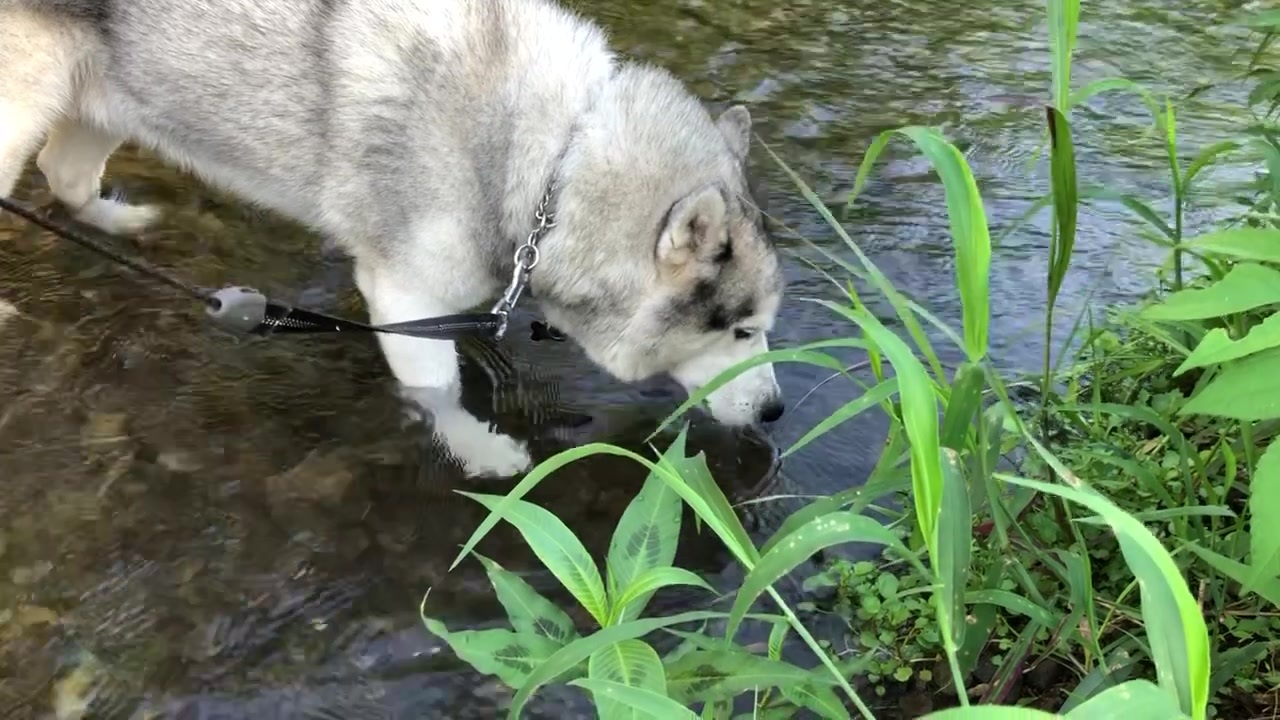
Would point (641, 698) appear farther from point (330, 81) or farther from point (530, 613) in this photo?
point (330, 81)

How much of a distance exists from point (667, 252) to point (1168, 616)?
75.6 inches

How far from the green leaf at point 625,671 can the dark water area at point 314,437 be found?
932 mm

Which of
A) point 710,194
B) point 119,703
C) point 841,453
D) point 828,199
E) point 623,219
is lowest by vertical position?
point 119,703

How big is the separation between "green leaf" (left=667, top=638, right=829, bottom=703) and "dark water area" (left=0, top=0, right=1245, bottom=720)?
2.48 feet

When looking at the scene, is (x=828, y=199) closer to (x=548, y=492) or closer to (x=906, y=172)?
(x=906, y=172)

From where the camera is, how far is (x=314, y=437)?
315cm

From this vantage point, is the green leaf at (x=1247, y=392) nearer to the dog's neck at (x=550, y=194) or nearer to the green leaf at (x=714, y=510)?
the green leaf at (x=714, y=510)

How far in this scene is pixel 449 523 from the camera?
2.89m

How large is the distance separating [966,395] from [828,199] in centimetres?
303

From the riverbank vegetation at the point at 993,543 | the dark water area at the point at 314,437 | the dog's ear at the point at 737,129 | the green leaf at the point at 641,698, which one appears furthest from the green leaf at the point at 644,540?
the dog's ear at the point at 737,129

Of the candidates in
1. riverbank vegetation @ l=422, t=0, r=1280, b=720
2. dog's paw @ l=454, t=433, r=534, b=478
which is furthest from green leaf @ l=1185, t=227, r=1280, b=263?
dog's paw @ l=454, t=433, r=534, b=478

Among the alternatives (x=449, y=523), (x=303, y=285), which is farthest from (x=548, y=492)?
(x=303, y=285)

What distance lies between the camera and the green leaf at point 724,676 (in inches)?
63.0

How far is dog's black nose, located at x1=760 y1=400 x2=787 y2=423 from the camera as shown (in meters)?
3.14
